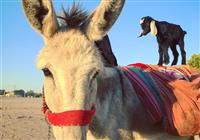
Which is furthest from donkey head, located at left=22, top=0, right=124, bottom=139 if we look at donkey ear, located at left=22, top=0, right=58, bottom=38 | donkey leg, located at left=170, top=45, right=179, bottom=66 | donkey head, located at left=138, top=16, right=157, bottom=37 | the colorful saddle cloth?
donkey leg, located at left=170, top=45, right=179, bottom=66

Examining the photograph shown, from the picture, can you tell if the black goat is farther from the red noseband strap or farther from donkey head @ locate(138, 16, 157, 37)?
the red noseband strap

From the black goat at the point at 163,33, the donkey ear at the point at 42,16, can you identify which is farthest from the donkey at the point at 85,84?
the black goat at the point at 163,33

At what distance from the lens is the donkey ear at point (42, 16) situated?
13.9ft

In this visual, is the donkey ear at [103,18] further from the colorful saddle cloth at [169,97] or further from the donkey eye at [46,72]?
the colorful saddle cloth at [169,97]

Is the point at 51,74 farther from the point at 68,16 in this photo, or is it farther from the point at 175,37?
the point at 175,37

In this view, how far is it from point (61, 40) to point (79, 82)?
0.50m

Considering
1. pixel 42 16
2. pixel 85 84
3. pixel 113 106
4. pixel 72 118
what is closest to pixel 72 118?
pixel 72 118

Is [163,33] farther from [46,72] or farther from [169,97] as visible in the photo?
[46,72]

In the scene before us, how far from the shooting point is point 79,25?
4.50m

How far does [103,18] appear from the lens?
4.34 meters

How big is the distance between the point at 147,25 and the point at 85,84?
14.4ft

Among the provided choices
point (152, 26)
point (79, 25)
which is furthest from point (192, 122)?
point (152, 26)

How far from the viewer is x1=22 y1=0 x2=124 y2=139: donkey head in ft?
12.9

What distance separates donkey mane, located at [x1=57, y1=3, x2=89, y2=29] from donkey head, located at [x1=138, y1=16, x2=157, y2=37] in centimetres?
366
